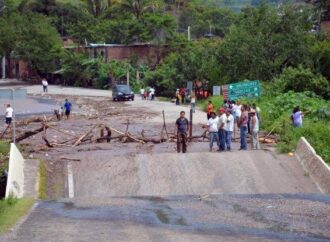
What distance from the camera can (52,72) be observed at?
96750 millimetres

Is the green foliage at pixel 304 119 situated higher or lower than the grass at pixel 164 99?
higher

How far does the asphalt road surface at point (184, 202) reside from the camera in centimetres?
1366

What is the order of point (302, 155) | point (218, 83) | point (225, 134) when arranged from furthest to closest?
point (218, 83), point (225, 134), point (302, 155)

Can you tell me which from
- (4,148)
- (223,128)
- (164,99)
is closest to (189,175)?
(223,128)

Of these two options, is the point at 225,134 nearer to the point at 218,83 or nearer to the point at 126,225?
the point at 126,225

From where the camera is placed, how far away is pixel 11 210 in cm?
1573

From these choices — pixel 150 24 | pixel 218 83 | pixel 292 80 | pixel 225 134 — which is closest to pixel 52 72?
pixel 150 24

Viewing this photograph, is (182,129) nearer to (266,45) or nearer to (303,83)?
(303,83)

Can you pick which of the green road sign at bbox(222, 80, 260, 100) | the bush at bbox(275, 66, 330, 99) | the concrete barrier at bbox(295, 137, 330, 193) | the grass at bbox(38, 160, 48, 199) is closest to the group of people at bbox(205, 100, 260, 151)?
the concrete barrier at bbox(295, 137, 330, 193)

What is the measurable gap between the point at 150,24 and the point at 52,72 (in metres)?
15.4

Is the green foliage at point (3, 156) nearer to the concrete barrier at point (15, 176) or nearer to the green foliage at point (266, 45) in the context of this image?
the concrete barrier at point (15, 176)

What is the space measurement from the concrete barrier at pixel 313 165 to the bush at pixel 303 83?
68.1ft

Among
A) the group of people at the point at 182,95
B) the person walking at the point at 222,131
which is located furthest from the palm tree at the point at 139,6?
the person walking at the point at 222,131

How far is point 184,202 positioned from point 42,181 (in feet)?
18.6
